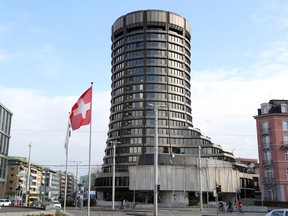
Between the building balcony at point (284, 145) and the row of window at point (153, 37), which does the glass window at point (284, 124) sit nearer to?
the building balcony at point (284, 145)

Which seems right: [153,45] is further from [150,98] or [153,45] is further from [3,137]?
[3,137]

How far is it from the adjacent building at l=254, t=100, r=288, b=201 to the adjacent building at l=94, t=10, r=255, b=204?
534 inches

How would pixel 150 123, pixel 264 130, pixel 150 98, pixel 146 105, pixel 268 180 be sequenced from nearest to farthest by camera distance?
pixel 268 180, pixel 264 130, pixel 150 123, pixel 146 105, pixel 150 98

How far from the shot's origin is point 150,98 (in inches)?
4304

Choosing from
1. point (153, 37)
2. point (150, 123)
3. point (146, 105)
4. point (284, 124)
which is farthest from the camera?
point (153, 37)

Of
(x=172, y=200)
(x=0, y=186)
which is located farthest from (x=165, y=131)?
(x=0, y=186)

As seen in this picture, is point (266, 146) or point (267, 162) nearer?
point (267, 162)

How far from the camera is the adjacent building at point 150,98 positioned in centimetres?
10412

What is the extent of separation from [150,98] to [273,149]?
44147 millimetres

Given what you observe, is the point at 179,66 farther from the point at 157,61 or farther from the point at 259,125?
the point at 259,125

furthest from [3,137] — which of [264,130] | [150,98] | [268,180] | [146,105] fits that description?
[268,180]

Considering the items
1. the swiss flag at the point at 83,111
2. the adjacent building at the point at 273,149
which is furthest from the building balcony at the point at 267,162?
the swiss flag at the point at 83,111

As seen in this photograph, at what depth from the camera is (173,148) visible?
105875 millimetres

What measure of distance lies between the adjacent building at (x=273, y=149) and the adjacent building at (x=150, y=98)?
13552 mm
